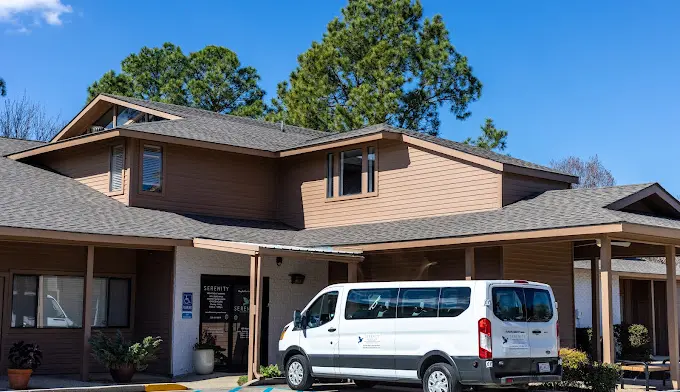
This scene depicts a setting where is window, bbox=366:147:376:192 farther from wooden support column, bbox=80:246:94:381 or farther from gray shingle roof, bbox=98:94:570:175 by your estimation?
wooden support column, bbox=80:246:94:381

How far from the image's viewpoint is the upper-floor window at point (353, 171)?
2380cm

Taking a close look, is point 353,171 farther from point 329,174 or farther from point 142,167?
point 142,167

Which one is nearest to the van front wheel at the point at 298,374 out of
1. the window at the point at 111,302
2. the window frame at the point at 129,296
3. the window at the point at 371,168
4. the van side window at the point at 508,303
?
the van side window at the point at 508,303

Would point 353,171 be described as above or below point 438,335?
above

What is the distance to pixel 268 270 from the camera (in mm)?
22391

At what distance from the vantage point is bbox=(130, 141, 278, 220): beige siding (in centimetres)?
2355

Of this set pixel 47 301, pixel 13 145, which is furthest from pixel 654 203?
pixel 13 145

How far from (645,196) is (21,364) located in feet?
45.1

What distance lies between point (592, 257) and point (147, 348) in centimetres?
1134

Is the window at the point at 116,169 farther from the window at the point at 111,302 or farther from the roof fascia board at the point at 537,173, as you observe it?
the roof fascia board at the point at 537,173

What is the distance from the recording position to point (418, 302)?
15.4m

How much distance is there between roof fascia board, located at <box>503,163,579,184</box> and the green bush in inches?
232

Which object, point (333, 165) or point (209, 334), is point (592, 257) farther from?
point (209, 334)

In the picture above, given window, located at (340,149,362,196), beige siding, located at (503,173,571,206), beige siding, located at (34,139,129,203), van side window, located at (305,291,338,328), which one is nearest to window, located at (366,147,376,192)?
window, located at (340,149,362,196)
